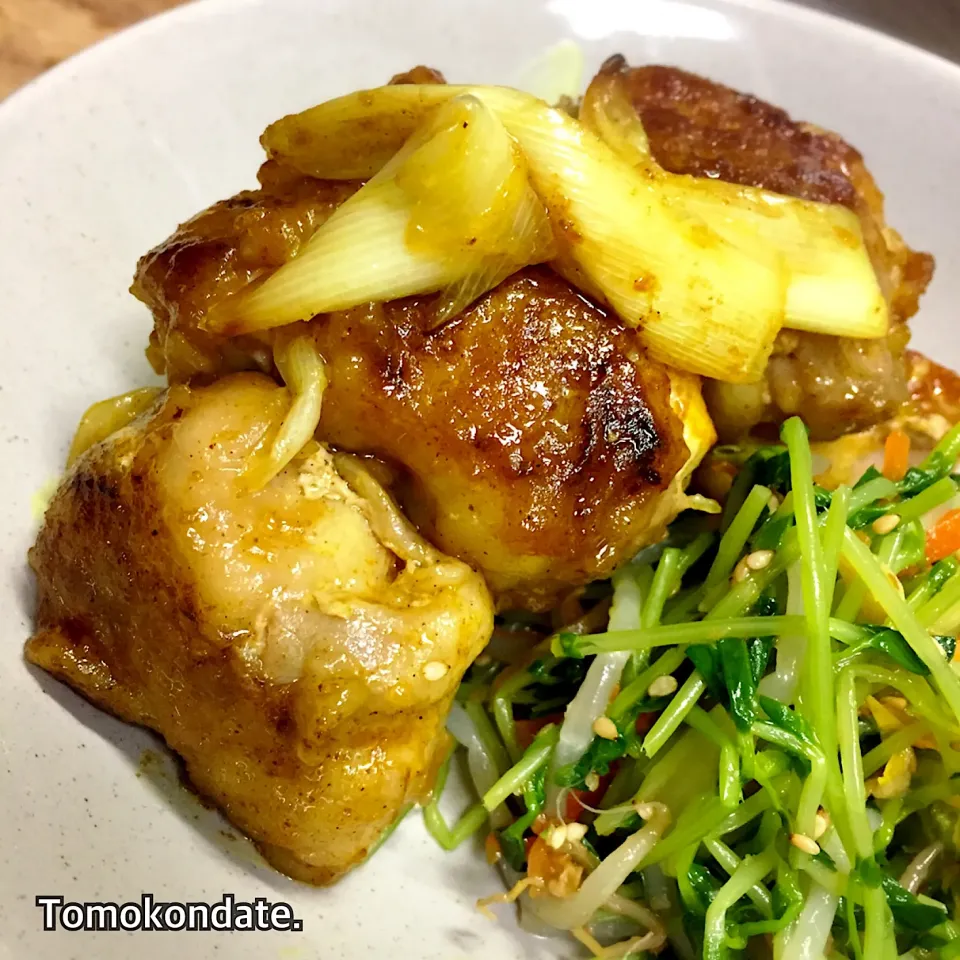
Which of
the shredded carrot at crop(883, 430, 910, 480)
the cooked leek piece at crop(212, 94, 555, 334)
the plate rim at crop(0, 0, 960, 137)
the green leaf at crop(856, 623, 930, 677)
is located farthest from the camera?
the shredded carrot at crop(883, 430, 910, 480)

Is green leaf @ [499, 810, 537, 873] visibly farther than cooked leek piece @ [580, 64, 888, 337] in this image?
Yes

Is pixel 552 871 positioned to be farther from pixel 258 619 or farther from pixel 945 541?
pixel 945 541

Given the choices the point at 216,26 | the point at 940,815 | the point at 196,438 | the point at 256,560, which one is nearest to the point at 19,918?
the point at 256,560

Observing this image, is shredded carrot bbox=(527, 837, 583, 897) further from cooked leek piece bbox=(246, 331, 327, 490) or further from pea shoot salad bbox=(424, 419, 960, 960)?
cooked leek piece bbox=(246, 331, 327, 490)

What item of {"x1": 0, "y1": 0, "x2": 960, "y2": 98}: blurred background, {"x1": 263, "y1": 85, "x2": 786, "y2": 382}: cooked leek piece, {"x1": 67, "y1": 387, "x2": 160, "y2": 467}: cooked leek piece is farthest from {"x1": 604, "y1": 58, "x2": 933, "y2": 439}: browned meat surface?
{"x1": 67, "y1": 387, "x2": 160, "y2": 467}: cooked leek piece

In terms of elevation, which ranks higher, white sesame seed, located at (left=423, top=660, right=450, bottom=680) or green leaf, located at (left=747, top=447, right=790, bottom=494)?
white sesame seed, located at (left=423, top=660, right=450, bottom=680)

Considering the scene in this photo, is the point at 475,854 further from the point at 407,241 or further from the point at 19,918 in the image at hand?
the point at 407,241
